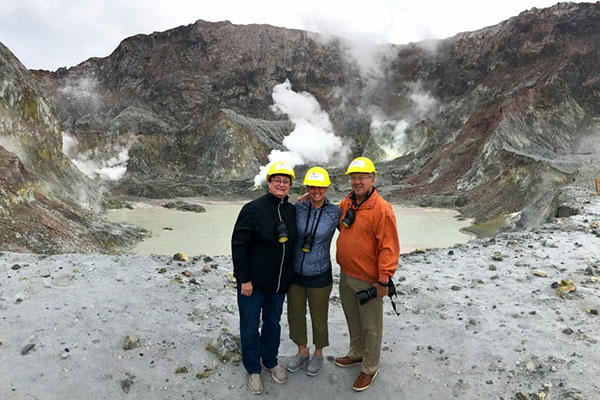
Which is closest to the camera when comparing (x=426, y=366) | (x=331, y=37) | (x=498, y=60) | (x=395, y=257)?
(x=395, y=257)

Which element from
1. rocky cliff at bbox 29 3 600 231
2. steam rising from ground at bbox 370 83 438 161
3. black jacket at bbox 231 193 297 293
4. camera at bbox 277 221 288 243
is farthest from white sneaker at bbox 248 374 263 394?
steam rising from ground at bbox 370 83 438 161

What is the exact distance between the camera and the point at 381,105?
230ft

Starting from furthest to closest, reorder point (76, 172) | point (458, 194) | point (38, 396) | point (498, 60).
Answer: point (498, 60) → point (458, 194) → point (76, 172) → point (38, 396)

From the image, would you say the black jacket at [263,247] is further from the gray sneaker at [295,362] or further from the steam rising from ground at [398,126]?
the steam rising from ground at [398,126]

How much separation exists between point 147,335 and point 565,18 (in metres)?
63.8

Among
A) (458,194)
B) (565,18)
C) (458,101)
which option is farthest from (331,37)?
(458,194)

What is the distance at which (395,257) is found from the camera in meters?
3.18

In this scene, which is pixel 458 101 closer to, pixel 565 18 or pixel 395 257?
pixel 565 18

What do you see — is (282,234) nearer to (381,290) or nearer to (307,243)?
(307,243)

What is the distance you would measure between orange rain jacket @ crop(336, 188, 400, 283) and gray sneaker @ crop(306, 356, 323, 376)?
0.91 metres

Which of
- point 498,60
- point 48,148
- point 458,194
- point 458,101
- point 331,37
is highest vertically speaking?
point 331,37

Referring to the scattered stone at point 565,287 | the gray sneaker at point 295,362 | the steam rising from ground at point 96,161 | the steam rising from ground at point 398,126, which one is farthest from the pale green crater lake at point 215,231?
the steam rising from ground at point 398,126

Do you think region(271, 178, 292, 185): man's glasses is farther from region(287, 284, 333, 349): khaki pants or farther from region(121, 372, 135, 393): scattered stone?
region(121, 372, 135, 393): scattered stone

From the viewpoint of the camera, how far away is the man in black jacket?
3.11m
